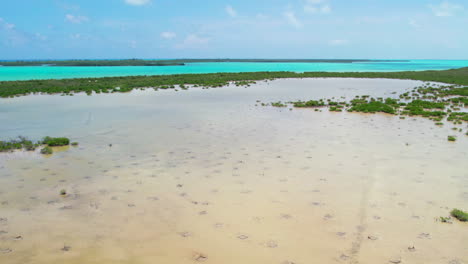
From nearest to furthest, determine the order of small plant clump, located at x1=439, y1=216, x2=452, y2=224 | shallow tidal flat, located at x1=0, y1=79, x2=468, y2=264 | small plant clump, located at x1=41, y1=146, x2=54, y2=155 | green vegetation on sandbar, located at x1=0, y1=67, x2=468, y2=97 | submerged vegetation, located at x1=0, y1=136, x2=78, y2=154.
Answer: shallow tidal flat, located at x1=0, y1=79, x2=468, y2=264, small plant clump, located at x1=439, y1=216, x2=452, y2=224, small plant clump, located at x1=41, y1=146, x2=54, y2=155, submerged vegetation, located at x1=0, y1=136, x2=78, y2=154, green vegetation on sandbar, located at x1=0, y1=67, x2=468, y2=97

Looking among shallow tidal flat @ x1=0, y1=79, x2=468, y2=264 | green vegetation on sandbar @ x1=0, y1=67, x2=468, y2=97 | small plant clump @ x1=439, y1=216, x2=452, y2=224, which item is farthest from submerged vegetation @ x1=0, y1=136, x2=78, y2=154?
green vegetation on sandbar @ x1=0, y1=67, x2=468, y2=97

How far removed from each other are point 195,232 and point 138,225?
4.42 feet

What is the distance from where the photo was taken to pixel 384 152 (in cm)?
1277

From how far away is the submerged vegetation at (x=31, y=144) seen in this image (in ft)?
42.3

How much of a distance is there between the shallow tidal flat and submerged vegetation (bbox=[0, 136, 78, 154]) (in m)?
0.64

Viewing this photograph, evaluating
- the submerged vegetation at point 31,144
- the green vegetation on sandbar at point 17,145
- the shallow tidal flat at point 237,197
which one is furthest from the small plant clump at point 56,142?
the shallow tidal flat at point 237,197

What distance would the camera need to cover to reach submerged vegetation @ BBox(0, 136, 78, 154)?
42.3 ft

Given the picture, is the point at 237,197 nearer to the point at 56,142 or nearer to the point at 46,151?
the point at 46,151

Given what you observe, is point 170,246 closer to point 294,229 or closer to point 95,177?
point 294,229

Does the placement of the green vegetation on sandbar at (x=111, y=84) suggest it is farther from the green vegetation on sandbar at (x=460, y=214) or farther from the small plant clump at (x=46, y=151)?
the green vegetation on sandbar at (x=460, y=214)

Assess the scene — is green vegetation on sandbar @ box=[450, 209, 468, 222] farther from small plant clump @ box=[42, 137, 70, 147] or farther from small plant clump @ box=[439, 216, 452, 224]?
small plant clump @ box=[42, 137, 70, 147]

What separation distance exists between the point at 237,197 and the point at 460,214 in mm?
5308

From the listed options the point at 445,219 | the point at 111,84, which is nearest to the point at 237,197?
the point at 445,219

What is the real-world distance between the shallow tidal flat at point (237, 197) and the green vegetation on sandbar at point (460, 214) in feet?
0.80
